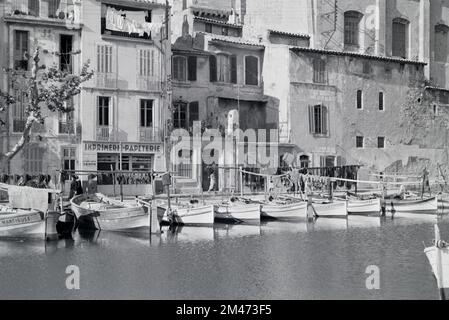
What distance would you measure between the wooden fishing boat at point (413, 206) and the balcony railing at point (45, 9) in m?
20.9

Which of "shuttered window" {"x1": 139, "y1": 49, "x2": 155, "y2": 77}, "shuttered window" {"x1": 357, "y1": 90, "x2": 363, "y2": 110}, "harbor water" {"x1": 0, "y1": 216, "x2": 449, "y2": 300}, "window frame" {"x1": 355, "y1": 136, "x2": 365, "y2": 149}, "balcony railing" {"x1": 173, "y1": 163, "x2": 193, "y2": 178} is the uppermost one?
"shuttered window" {"x1": 139, "y1": 49, "x2": 155, "y2": 77}

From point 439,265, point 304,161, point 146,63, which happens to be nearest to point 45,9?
point 146,63

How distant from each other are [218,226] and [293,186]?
34.9ft

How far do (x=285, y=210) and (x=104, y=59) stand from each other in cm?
1383

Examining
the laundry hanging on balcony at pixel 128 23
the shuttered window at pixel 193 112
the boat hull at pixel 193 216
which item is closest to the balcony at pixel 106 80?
the laundry hanging on balcony at pixel 128 23

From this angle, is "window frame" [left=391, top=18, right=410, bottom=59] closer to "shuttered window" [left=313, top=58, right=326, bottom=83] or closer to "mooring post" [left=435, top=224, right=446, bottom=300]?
"shuttered window" [left=313, top=58, right=326, bottom=83]

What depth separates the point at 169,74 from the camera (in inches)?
1844

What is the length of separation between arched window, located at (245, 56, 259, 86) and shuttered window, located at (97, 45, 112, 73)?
11.3m

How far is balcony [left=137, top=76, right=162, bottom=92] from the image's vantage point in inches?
1790

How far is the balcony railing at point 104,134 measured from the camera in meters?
44.1

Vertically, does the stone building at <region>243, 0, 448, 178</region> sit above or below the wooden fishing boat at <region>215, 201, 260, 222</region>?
above

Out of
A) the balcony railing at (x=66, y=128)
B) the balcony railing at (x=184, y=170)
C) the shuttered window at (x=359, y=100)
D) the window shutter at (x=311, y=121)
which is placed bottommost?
the balcony railing at (x=184, y=170)

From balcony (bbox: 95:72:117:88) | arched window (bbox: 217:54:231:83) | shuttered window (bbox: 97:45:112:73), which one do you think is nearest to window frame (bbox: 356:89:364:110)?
arched window (bbox: 217:54:231:83)

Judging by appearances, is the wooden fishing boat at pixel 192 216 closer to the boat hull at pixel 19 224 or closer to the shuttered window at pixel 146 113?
the boat hull at pixel 19 224
